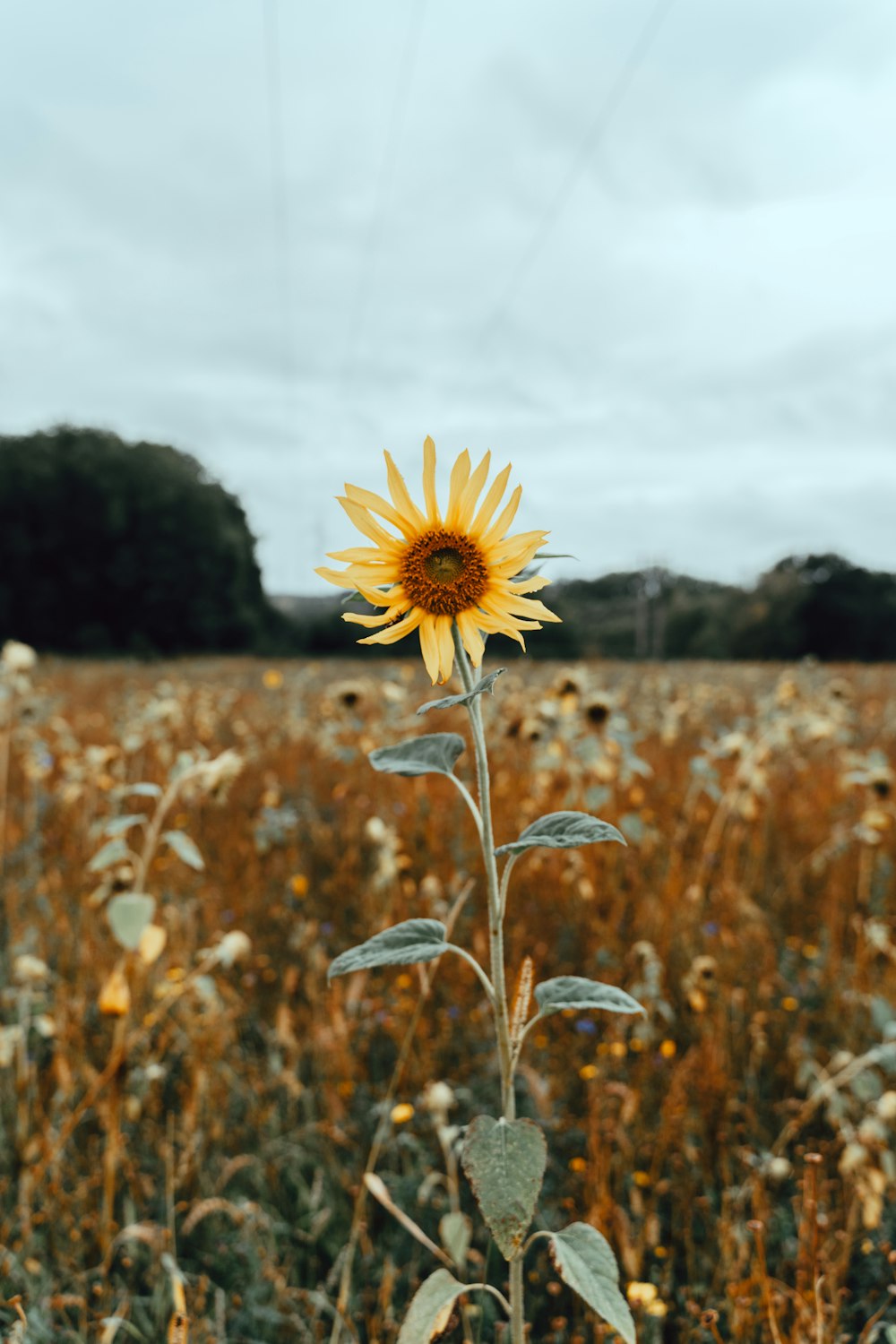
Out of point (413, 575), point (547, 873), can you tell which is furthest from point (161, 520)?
point (413, 575)

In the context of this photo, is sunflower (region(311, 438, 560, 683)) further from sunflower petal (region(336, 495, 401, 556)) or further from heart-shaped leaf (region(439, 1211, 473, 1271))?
heart-shaped leaf (region(439, 1211, 473, 1271))

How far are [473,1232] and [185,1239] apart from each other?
0.51 m

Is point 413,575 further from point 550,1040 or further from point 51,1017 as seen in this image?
point 51,1017

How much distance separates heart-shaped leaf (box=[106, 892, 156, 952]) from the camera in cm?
133

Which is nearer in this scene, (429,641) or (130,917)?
(429,641)

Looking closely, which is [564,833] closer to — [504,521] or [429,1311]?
[504,521]

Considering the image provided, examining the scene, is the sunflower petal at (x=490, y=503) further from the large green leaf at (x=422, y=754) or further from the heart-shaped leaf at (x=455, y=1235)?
the heart-shaped leaf at (x=455, y=1235)

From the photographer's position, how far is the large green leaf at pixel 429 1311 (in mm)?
679

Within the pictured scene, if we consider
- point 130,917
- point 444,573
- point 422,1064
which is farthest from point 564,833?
point 422,1064

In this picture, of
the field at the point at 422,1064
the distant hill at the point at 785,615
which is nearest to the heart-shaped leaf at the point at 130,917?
the field at the point at 422,1064

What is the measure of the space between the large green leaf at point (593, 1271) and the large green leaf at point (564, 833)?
0.31m

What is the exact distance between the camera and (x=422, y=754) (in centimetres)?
80

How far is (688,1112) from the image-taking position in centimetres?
178

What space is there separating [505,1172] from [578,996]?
0.16 metres
